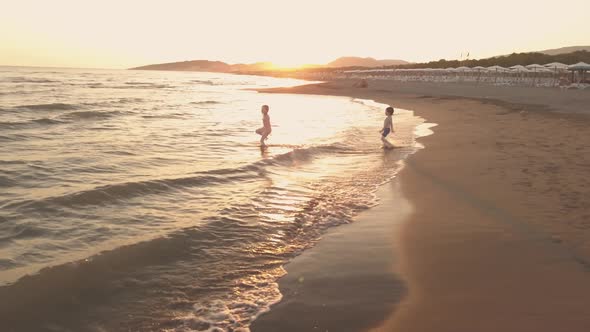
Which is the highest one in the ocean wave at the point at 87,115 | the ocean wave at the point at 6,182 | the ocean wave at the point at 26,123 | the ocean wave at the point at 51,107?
the ocean wave at the point at 51,107

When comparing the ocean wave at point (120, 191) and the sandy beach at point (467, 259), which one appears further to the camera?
the ocean wave at point (120, 191)

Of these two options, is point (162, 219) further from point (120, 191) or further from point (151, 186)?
point (151, 186)

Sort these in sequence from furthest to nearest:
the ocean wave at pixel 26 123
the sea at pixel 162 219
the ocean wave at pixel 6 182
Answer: the ocean wave at pixel 26 123, the ocean wave at pixel 6 182, the sea at pixel 162 219

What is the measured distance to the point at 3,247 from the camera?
5.58 metres

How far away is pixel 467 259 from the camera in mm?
5082

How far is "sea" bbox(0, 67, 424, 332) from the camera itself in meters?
4.32

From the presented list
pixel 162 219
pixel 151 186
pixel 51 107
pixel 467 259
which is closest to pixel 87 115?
pixel 51 107

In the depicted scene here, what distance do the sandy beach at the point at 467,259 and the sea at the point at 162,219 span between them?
18.1 inches

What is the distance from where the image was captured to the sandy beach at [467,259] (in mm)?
3838

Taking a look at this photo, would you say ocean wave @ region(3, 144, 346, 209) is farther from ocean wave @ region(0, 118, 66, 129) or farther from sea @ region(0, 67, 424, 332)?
ocean wave @ region(0, 118, 66, 129)

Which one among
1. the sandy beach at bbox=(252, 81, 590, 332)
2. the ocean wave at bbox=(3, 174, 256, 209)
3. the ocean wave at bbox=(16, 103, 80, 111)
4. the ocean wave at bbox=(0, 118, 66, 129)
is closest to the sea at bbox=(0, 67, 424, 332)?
the ocean wave at bbox=(3, 174, 256, 209)

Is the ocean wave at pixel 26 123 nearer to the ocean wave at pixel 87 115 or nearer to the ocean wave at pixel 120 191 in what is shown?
the ocean wave at pixel 87 115

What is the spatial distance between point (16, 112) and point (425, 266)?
21932mm

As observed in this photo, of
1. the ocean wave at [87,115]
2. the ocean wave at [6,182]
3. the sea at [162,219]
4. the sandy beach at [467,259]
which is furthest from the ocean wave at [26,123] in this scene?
the sandy beach at [467,259]
